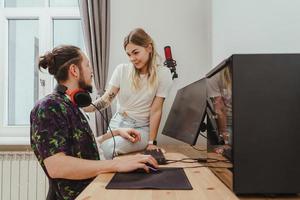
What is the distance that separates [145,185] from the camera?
961 millimetres

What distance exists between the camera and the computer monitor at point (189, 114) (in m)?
1.43

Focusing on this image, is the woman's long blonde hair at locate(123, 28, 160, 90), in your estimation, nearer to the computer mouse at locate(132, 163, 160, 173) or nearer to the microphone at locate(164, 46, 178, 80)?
the microphone at locate(164, 46, 178, 80)

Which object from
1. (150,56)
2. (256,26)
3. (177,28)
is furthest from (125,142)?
(177,28)

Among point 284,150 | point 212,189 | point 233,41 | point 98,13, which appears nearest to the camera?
point 284,150

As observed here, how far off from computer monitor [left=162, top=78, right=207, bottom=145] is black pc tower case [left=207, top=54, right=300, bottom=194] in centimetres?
52

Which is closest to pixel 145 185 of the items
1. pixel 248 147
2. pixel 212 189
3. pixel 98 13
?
pixel 212 189

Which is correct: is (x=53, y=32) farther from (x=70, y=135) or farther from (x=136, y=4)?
(x=70, y=135)

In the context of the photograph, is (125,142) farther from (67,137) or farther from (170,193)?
(170,193)

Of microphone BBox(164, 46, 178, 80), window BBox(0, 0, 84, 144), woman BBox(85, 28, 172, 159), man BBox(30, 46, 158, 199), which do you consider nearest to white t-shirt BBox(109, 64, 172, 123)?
woman BBox(85, 28, 172, 159)

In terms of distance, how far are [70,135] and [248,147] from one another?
685mm

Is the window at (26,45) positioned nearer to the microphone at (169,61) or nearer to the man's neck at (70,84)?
the microphone at (169,61)

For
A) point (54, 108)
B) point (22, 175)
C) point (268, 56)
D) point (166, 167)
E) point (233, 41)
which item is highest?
point (233, 41)

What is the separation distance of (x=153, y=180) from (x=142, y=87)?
1.12 meters

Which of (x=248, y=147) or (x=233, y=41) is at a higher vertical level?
(x=233, y=41)
